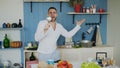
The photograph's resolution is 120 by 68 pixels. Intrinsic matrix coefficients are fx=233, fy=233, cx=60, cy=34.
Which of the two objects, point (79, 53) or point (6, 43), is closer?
point (79, 53)

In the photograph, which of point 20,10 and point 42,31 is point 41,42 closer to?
point 42,31

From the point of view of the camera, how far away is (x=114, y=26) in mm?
4578

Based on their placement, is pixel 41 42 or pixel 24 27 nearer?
pixel 41 42

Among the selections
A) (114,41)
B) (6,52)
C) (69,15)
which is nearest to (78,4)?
(69,15)

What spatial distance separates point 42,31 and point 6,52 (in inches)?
74.6

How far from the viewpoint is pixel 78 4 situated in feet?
15.8

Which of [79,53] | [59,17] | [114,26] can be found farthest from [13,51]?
[114,26]

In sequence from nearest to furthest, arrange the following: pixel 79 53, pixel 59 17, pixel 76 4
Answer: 1. pixel 79 53
2. pixel 76 4
3. pixel 59 17

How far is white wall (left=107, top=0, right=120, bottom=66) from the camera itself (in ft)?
14.2

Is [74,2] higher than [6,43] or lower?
higher

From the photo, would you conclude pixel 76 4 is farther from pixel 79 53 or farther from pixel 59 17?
pixel 79 53

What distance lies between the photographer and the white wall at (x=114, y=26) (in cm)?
433

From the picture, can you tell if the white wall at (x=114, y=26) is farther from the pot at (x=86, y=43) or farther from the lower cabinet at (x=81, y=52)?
the pot at (x=86, y=43)

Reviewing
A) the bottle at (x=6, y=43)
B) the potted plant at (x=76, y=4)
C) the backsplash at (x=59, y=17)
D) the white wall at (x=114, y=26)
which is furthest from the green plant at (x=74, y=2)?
the bottle at (x=6, y=43)
